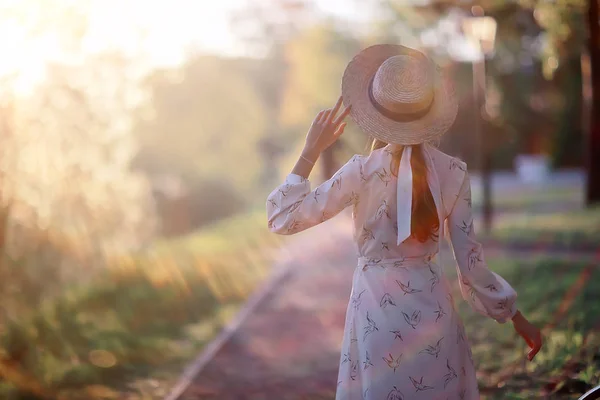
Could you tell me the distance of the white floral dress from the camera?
3.35 m

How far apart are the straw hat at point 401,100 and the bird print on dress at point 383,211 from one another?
0.83 feet

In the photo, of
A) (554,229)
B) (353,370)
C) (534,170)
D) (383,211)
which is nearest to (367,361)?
(353,370)

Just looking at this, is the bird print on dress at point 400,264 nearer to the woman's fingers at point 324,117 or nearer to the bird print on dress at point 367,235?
the bird print on dress at point 367,235

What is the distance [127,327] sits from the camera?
Answer: 1197cm

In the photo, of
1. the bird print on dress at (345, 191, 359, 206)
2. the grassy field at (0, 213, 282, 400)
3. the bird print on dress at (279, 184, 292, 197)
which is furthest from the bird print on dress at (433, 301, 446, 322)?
the grassy field at (0, 213, 282, 400)

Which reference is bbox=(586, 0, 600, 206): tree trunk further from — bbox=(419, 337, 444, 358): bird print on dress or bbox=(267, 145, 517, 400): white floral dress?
bbox=(419, 337, 444, 358): bird print on dress

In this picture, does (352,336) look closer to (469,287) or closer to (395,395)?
(395,395)

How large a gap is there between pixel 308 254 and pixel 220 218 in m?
14.3

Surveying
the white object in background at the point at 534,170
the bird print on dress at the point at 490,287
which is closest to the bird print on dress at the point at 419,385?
the bird print on dress at the point at 490,287

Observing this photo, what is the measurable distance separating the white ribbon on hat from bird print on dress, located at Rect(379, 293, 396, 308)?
0.25 metres

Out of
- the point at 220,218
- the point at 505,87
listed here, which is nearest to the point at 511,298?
the point at 220,218

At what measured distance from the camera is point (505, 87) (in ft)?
133

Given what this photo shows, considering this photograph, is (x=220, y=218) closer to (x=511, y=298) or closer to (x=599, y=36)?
(x=599, y=36)

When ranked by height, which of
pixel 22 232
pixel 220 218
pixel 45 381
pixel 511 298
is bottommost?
pixel 220 218
